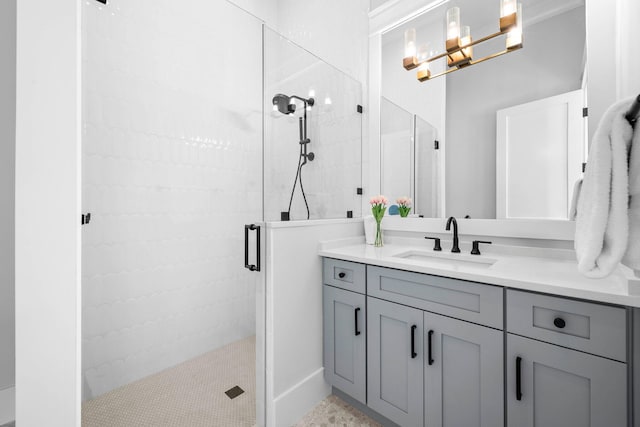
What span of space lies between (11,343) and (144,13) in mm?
2185

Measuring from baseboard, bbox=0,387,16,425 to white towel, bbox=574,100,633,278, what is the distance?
55.0 inches

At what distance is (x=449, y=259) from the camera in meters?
1.60

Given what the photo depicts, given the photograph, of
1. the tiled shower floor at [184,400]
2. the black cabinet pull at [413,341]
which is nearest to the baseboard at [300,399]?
the tiled shower floor at [184,400]

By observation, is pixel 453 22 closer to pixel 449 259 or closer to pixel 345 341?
pixel 449 259

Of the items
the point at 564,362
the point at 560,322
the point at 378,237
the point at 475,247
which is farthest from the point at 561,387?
the point at 378,237

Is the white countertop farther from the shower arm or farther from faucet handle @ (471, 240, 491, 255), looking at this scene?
the shower arm

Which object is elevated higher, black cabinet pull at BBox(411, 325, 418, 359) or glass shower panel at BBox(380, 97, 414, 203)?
glass shower panel at BBox(380, 97, 414, 203)

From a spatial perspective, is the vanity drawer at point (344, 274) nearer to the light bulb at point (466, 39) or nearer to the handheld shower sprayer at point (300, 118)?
the handheld shower sprayer at point (300, 118)

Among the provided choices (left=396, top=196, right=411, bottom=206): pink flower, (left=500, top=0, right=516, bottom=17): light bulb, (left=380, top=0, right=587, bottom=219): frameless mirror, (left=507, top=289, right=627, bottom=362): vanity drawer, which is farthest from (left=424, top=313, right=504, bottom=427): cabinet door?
(left=500, top=0, right=516, bottom=17): light bulb

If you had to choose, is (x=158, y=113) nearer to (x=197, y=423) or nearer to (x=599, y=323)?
(x=197, y=423)

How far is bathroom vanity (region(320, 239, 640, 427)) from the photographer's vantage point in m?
0.86

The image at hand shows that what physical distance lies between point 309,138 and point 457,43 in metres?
1.01

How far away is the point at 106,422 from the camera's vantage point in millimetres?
1492

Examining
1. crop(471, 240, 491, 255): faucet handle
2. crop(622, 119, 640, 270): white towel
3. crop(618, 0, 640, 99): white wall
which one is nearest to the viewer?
crop(622, 119, 640, 270): white towel
